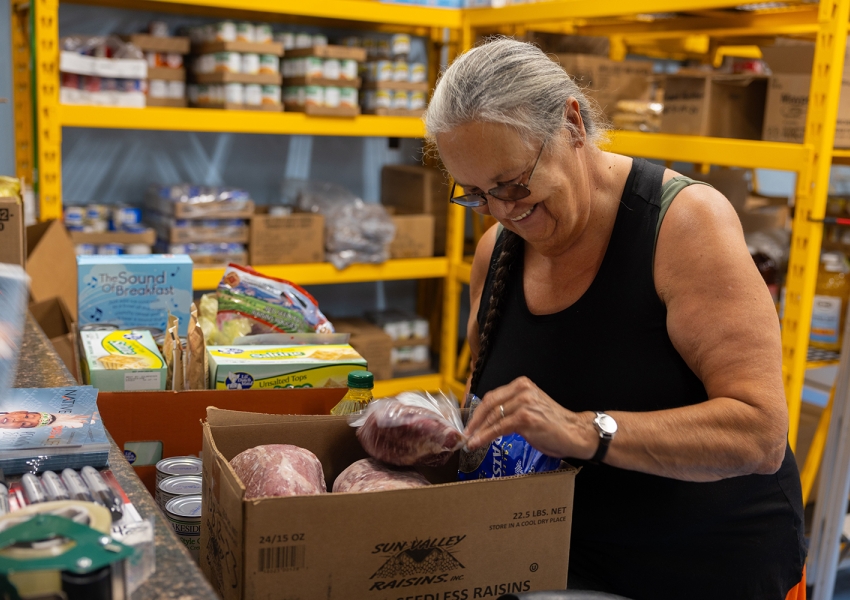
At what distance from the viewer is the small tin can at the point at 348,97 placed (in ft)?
11.5

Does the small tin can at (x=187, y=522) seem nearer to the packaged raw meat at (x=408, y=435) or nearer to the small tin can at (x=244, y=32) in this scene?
the packaged raw meat at (x=408, y=435)

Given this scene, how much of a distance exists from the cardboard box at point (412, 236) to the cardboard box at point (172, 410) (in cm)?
243

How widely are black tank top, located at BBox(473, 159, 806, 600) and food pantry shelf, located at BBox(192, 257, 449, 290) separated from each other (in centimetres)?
213

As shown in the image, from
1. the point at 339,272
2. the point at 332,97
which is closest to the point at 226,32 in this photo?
the point at 332,97

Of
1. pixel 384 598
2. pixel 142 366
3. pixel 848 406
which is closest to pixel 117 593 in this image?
pixel 384 598

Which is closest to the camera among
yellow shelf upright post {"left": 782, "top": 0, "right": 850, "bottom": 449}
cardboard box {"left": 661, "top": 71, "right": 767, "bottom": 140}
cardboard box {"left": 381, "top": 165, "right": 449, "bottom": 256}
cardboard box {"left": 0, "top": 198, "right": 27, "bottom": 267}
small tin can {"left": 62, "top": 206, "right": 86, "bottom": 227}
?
cardboard box {"left": 0, "top": 198, "right": 27, "bottom": 267}

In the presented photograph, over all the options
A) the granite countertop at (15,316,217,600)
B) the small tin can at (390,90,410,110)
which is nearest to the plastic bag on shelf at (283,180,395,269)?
the small tin can at (390,90,410,110)

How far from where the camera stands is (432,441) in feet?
3.58

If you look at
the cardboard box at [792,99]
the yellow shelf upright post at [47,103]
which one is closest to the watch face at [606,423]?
the cardboard box at [792,99]

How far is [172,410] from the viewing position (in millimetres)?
Result: 1348

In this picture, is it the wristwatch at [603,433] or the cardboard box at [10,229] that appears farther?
the cardboard box at [10,229]

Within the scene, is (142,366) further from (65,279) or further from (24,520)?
(65,279)

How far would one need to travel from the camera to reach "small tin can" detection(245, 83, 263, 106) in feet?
11.0

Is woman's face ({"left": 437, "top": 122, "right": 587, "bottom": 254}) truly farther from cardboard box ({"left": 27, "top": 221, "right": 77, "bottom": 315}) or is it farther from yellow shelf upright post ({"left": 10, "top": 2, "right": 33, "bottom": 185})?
yellow shelf upright post ({"left": 10, "top": 2, "right": 33, "bottom": 185})
